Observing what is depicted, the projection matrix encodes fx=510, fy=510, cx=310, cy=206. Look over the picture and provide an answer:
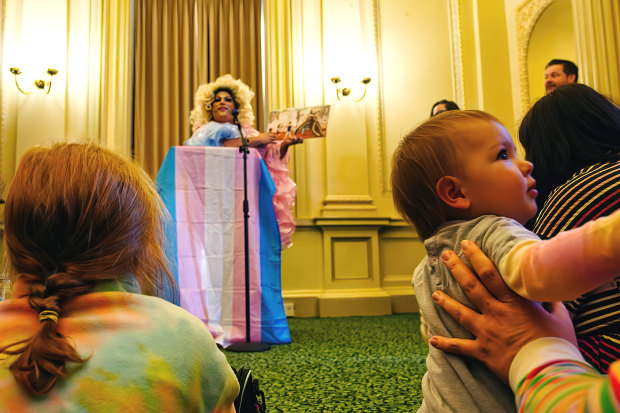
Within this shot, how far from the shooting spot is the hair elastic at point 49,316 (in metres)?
0.54

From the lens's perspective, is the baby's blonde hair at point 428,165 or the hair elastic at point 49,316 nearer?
the hair elastic at point 49,316

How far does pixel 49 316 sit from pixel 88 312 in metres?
0.05

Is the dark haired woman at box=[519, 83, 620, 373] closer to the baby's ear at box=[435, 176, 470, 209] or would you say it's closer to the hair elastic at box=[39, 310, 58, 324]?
the baby's ear at box=[435, 176, 470, 209]

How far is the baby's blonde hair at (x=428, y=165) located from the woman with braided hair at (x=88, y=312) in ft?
1.35

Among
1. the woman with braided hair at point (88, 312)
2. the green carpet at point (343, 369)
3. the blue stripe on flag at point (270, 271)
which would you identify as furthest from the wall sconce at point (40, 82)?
the woman with braided hair at point (88, 312)

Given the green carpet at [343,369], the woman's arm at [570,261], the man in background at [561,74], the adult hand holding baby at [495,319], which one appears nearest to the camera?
the woman's arm at [570,261]

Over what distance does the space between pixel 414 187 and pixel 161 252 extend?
0.42 m

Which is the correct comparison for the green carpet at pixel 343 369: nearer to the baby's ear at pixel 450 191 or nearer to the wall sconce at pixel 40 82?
the baby's ear at pixel 450 191

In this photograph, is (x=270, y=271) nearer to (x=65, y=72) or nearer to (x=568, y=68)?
(x=568, y=68)

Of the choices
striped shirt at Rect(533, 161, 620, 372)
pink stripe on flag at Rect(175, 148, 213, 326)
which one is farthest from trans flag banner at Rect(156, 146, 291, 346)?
striped shirt at Rect(533, 161, 620, 372)

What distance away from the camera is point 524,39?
14.0ft

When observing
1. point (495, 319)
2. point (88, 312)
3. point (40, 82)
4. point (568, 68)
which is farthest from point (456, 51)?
point (88, 312)

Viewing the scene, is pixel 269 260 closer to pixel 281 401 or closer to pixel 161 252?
pixel 281 401

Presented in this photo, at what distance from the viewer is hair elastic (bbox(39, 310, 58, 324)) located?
0.54m
